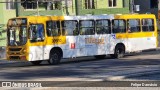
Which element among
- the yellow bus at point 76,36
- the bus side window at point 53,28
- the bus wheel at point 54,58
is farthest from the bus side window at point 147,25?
the bus wheel at point 54,58

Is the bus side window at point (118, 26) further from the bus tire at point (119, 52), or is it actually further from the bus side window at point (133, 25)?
the bus tire at point (119, 52)

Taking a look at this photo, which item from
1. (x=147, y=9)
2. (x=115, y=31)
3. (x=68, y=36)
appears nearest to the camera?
(x=68, y=36)

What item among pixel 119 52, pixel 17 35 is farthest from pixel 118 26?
pixel 17 35

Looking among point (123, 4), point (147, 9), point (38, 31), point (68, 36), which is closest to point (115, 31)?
point (68, 36)

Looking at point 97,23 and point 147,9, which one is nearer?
point 97,23

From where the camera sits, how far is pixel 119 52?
3241cm

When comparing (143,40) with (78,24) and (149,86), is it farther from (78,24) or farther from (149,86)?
(149,86)

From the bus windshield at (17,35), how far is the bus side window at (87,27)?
3.94 meters

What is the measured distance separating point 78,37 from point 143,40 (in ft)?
18.4

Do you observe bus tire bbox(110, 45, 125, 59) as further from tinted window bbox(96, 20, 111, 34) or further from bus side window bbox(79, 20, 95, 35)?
bus side window bbox(79, 20, 95, 35)

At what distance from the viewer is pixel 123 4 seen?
60.4 m

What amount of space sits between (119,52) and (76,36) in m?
3.70

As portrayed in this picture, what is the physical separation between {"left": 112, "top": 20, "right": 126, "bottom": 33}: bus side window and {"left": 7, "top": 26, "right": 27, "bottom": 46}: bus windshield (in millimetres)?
6569

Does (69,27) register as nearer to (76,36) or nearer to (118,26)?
(76,36)
